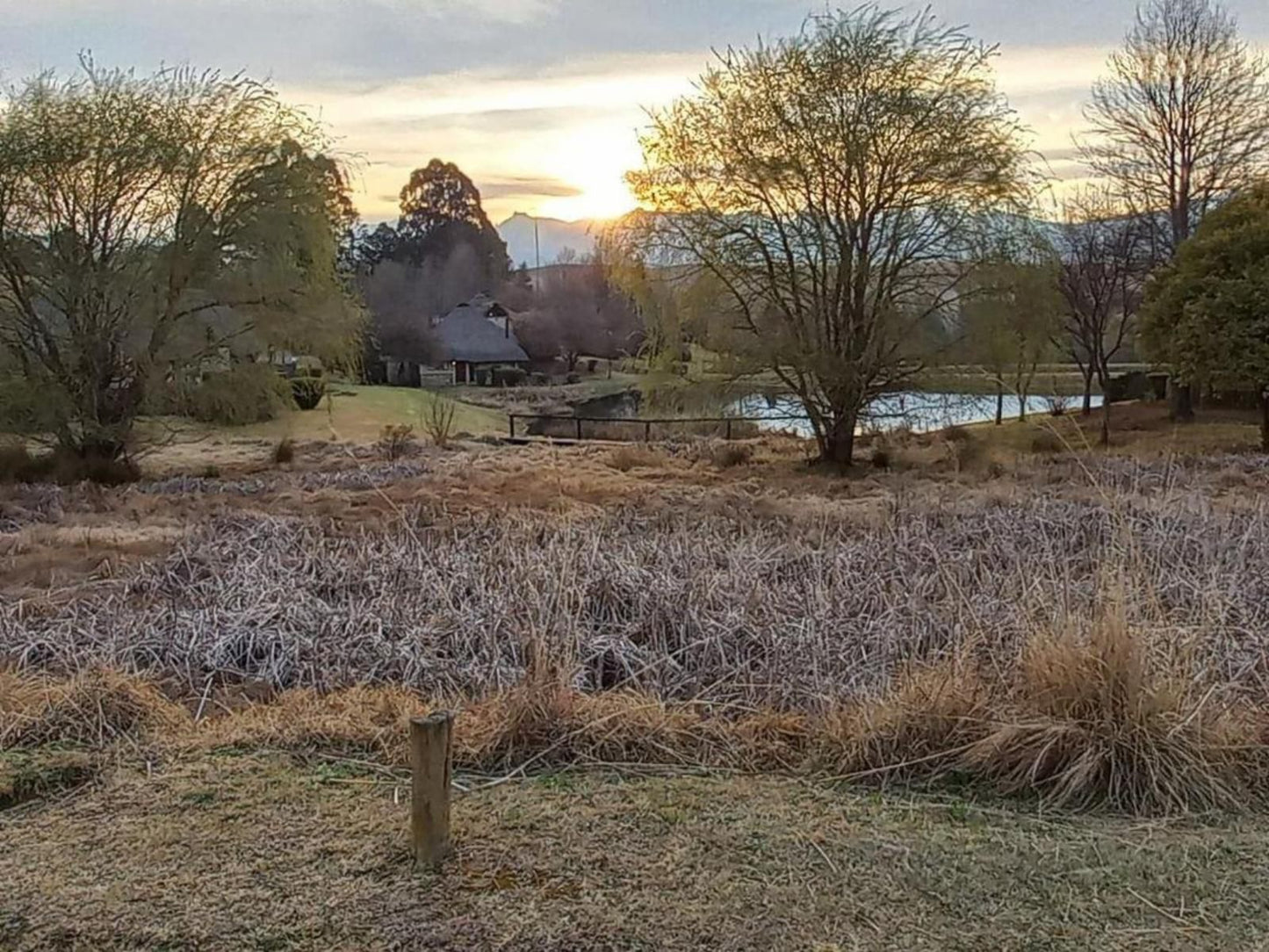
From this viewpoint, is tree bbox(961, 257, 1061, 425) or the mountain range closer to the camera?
tree bbox(961, 257, 1061, 425)

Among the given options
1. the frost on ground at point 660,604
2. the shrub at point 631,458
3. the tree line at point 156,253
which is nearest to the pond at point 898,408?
the shrub at point 631,458

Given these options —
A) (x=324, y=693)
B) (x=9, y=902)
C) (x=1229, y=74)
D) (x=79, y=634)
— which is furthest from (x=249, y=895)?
(x=1229, y=74)

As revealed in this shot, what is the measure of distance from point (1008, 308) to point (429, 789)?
602 inches

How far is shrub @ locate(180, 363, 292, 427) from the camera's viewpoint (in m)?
16.5

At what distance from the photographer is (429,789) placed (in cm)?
235

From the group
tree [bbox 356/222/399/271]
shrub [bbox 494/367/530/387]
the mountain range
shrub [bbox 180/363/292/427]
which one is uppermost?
the mountain range

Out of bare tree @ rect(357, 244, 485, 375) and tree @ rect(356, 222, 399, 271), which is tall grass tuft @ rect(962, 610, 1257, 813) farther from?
tree @ rect(356, 222, 399, 271)

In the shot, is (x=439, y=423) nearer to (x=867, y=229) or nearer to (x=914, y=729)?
(x=867, y=229)

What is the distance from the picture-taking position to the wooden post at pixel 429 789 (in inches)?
92.1

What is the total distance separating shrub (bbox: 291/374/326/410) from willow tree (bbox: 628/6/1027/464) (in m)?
11.9

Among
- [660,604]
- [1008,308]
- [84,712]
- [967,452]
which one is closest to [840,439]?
[967,452]

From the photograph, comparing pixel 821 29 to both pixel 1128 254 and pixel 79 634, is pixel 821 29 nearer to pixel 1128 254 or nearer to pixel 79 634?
pixel 1128 254

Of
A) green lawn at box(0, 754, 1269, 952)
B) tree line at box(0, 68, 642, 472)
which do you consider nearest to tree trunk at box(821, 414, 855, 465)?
tree line at box(0, 68, 642, 472)

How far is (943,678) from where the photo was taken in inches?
130
